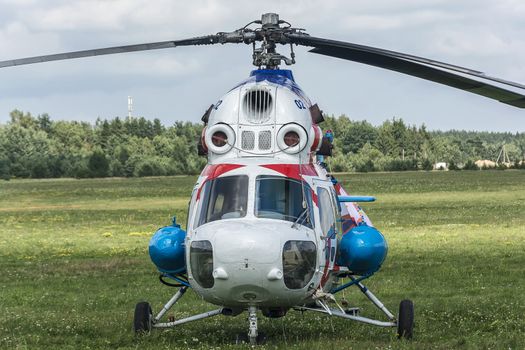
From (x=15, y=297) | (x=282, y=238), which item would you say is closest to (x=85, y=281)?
(x=15, y=297)

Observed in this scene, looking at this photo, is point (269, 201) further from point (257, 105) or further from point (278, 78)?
point (278, 78)

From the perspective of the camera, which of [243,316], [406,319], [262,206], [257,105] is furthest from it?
[243,316]

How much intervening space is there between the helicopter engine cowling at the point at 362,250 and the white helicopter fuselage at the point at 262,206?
0.50 feet

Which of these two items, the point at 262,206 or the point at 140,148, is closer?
the point at 262,206

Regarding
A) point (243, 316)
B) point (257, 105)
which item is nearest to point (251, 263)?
point (257, 105)

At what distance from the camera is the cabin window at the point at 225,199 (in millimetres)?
10891

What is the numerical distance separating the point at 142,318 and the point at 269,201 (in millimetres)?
2537

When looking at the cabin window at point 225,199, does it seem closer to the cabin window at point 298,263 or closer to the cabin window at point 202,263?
the cabin window at point 202,263

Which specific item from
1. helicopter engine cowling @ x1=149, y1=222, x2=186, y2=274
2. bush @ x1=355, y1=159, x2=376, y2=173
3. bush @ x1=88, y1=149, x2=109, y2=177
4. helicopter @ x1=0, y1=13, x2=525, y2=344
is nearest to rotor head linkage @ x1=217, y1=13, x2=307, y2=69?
helicopter @ x1=0, y1=13, x2=525, y2=344

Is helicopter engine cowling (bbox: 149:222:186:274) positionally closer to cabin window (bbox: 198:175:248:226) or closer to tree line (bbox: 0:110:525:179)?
cabin window (bbox: 198:175:248:226)

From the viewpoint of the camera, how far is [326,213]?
38.3 feet

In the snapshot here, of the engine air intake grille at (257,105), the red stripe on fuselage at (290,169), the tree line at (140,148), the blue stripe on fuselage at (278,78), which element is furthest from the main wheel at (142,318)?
the tree line at (140,148)

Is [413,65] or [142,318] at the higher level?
[413,65]

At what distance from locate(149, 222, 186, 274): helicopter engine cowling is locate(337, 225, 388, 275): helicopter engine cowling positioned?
6.24 ft
